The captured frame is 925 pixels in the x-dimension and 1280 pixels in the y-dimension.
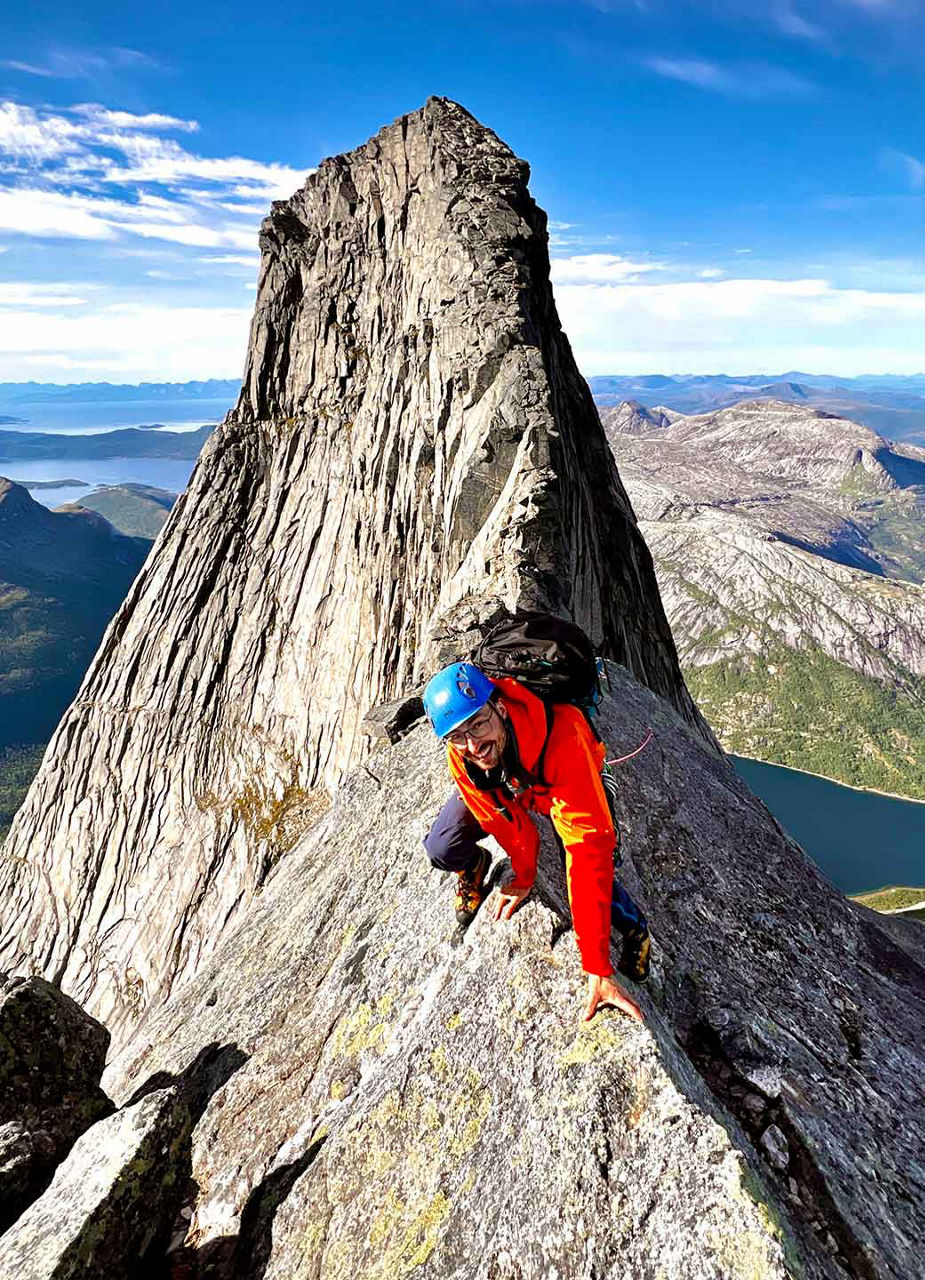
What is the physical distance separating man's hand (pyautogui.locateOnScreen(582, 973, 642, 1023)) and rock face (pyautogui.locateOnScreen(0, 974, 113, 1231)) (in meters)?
8.64

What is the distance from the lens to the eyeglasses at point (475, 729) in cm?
781

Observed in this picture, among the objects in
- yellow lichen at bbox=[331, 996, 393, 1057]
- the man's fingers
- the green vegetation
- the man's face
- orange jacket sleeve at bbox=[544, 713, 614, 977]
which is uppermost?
the man's face

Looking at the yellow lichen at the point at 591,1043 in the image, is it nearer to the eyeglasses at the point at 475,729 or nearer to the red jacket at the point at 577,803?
the red jacket at the point at 577,803

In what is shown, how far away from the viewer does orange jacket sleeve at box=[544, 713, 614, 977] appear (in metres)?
8.03

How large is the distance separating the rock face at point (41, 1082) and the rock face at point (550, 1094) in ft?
6.84

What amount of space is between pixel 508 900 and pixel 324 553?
43960 mm

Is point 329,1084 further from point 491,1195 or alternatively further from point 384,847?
point 384,847

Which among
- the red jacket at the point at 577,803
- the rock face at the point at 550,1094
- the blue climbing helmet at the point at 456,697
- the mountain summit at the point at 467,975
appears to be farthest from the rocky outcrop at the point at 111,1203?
the blue climbing helmet at the point at 456,697

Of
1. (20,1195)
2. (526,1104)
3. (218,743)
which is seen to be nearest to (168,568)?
(218,743)

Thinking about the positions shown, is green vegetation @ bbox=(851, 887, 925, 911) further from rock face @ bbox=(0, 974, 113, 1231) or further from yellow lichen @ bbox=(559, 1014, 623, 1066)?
yellow lichen @ bbox=(559, 1014, 623, 1066)

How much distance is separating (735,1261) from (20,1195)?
9.86 metres

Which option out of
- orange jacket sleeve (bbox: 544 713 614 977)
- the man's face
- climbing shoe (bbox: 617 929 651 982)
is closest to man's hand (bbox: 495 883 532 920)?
climbing shoe (bbox: 617 929 651 982)

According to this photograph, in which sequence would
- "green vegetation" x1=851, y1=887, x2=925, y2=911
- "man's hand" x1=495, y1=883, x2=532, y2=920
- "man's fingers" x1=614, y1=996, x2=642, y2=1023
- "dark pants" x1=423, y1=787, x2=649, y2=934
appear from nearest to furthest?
"man's fingers" x1=614, y1=996, x2=642, y2=1023 → "dark pants" x1=423, y1=787, x2=649, y2=934 → "man's hand" x1=495, y1=883, x2=532, y2=920 → "green vegetation" x1=851, y1=887, x2=925, y2=911

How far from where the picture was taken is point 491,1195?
7785 millimetres
